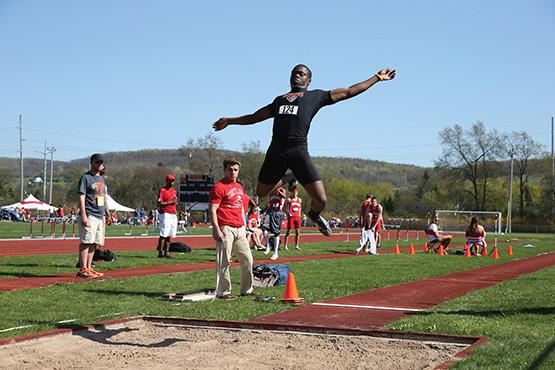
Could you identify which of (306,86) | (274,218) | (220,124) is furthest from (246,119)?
(274,218)

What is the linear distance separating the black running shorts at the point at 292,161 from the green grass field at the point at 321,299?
2.01 meters

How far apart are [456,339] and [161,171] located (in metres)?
119

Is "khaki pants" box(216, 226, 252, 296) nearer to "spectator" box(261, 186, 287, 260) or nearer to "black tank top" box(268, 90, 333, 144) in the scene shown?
"black tank top" box(268, 90, 333, 144)

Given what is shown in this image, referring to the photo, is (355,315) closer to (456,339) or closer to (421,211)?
(456,339)

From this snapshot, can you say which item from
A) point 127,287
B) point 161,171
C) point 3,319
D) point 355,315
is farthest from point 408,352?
point 161,171

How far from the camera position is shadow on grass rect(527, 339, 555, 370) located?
237 inches

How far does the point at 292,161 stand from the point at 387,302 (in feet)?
13.4

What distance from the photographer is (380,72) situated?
25.0 feet

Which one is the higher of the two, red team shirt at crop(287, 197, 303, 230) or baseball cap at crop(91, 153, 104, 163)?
baseball cap at crop(91, 153, 104, 163)

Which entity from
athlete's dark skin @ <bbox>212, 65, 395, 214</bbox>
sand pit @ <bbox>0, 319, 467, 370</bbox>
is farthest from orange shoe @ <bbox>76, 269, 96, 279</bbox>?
athlete's dark skin @ <bbox>212, 65, 395, 214</bbox>

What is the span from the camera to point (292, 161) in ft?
24.1

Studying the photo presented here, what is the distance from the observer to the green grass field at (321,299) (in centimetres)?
714

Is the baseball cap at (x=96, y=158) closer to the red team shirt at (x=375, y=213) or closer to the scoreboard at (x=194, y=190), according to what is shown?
the red team shirt at (x=375, y=213)

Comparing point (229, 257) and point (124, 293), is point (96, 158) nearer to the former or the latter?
point (124, 293)
